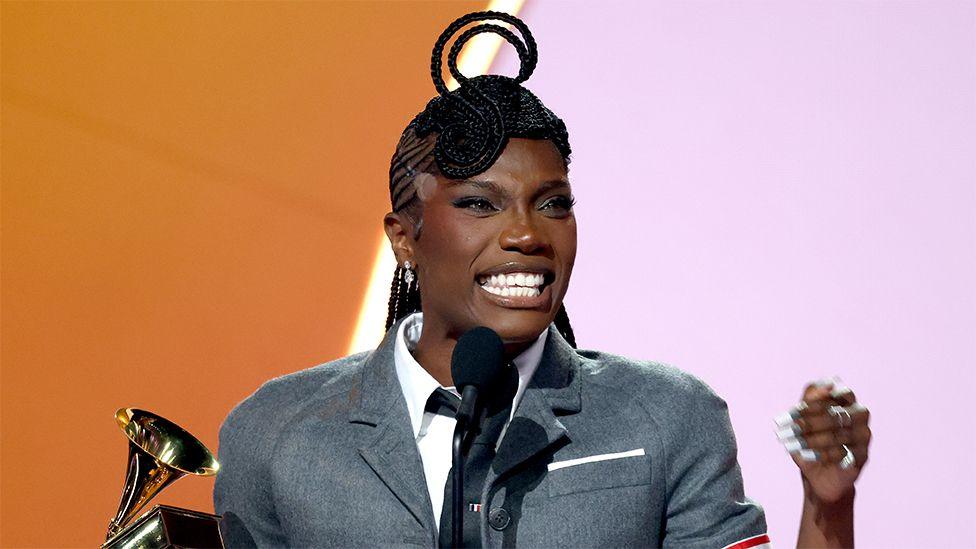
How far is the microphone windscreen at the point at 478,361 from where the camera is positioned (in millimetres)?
1562

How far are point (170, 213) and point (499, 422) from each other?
1.28 meters

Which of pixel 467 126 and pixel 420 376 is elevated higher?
pixel 467 126

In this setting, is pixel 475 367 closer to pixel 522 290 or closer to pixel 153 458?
pixel 522 290

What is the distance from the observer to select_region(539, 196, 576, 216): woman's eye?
194 cm

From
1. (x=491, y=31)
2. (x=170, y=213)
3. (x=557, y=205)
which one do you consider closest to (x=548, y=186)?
(x=557, y=205)

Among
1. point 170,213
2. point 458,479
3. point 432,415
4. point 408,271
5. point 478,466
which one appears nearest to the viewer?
point 458,479

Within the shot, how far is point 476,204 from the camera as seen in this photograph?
194 centimetres

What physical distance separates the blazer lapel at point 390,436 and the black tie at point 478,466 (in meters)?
0.03

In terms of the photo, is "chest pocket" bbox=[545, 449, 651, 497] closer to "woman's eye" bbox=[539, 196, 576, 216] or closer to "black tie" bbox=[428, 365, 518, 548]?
"black tie" bbox=[428, 365, 518, 548]

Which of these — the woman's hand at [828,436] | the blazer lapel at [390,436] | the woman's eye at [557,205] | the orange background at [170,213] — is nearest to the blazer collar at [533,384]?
the blazer lapel at [390,436]

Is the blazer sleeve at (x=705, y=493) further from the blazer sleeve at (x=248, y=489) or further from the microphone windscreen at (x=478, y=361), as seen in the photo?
the blazer sleeve at (x=248, y=489)

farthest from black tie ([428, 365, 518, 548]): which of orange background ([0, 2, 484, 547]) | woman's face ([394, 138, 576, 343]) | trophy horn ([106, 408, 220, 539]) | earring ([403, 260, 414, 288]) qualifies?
orange background ([0, 2, 484, 547])

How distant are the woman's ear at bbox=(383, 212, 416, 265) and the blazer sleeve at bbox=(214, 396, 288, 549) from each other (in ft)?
1.07

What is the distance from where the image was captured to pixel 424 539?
186 centimetres
